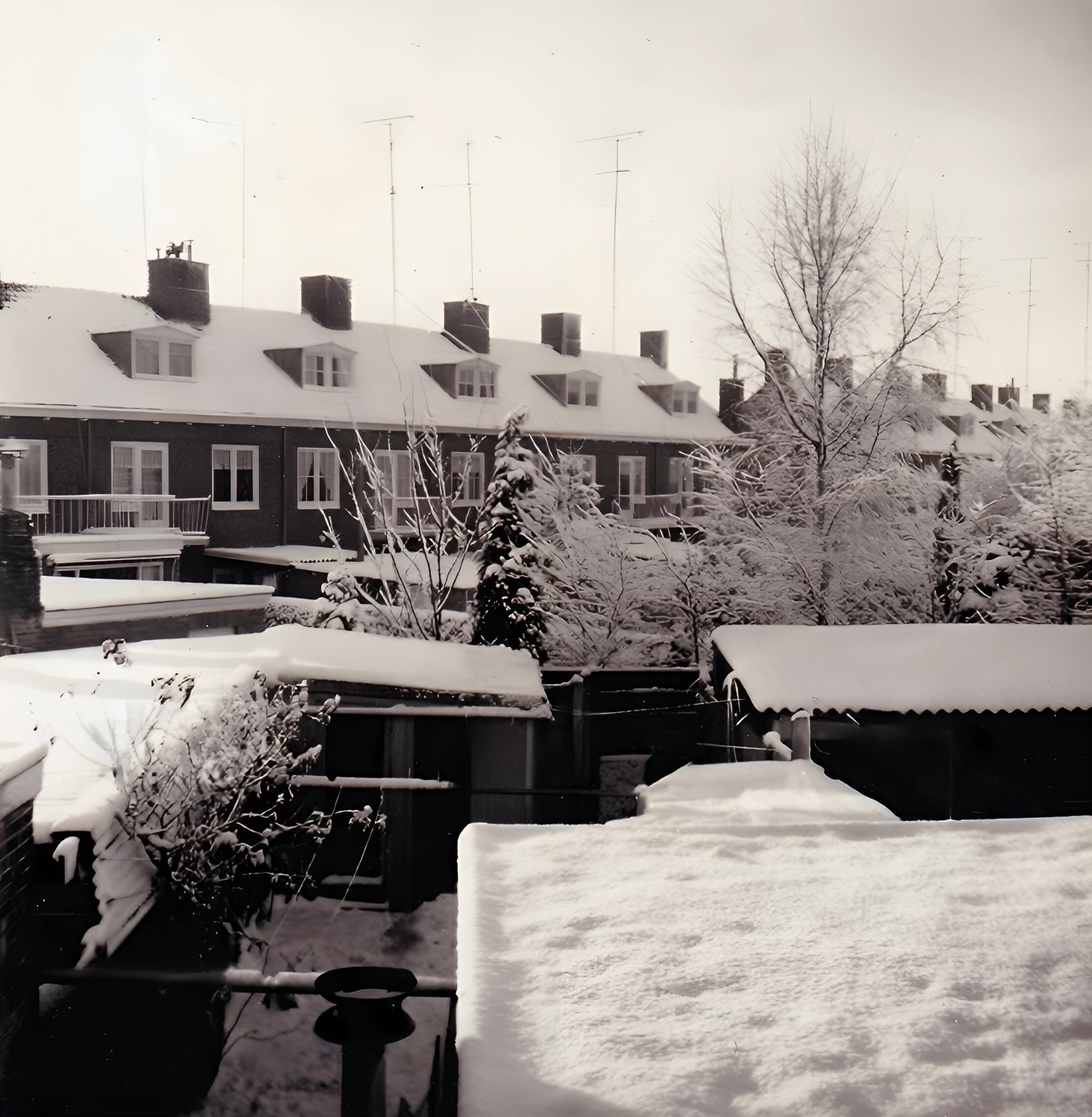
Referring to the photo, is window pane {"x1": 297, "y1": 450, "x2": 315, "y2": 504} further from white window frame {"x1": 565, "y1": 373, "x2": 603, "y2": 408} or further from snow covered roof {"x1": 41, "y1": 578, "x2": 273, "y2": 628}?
white window frame {"x1": 565, "y1": 373, "x2": 603, "y2": 408}

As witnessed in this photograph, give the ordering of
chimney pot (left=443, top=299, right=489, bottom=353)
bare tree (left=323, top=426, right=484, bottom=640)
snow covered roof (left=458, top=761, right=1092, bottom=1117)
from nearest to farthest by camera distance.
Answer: snow covered roof (left=458, top=761, right=1092, bottom=1117) → chimney pot (left=443, top=299, right=489, bottom=353) → bare tree (left=323, top=426, right=484, bottom=640)

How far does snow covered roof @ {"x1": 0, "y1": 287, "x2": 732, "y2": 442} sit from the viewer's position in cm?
580

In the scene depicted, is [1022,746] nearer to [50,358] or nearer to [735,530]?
[735,530]

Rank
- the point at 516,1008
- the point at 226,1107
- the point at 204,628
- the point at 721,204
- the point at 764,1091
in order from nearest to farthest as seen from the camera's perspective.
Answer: the point at 764,1091
the point at 516,1008
the point at 226,1107
the point at 204,628
the point at 721,204

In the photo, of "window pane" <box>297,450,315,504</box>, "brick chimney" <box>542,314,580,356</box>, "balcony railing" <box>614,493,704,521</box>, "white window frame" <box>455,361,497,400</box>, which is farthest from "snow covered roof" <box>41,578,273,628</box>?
"brick chimney" <box>542,314,580,356</box>

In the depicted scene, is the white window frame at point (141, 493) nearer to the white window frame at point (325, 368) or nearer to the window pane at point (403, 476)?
the white window frame at point (325, 368)

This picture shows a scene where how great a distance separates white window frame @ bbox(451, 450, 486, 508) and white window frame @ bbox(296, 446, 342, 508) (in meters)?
0.95

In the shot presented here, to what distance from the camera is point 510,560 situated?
7332 mm

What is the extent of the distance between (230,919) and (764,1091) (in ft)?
11.6

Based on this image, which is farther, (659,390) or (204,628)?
(659,390)

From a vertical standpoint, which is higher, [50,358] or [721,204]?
[721,204]

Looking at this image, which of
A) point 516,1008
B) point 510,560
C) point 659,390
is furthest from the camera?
point 659,390

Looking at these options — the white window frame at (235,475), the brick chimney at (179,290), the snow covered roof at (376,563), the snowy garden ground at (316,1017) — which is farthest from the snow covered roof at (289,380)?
the snowy garden ground at (316,1017)

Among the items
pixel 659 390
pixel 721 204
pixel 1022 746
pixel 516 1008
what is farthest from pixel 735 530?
pixel 516 1008
